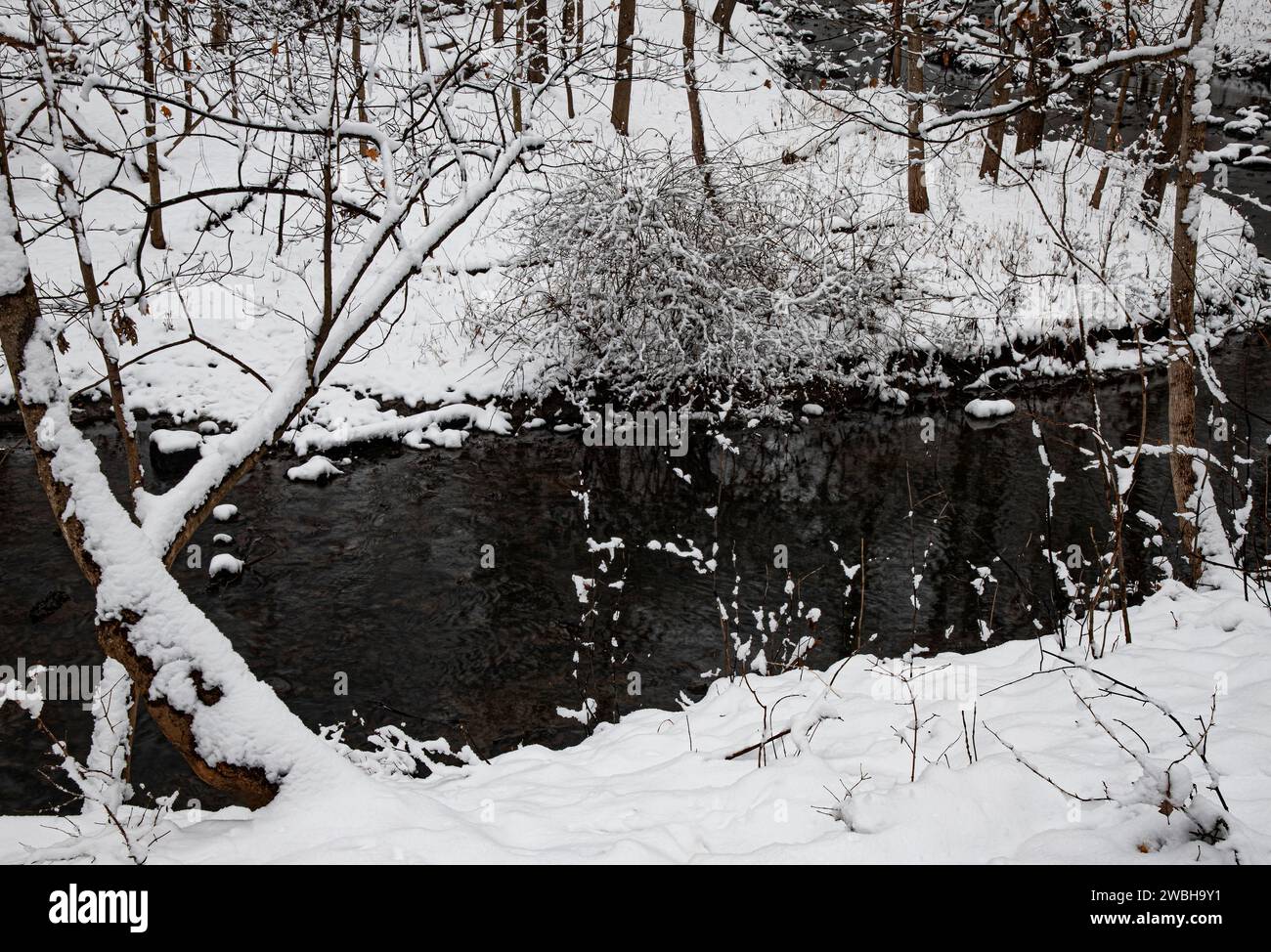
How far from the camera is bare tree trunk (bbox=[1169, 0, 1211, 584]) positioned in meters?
4.79

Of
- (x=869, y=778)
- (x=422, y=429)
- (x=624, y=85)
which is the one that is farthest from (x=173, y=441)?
(x=624, y=85)

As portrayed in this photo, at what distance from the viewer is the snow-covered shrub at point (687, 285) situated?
10320mm

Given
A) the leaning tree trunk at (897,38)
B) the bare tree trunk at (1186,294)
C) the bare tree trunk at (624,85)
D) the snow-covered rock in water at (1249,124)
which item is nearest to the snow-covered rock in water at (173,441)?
the leaning tree trunk at (897,38)

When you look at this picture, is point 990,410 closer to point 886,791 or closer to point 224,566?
point 886,791

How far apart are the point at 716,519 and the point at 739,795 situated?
5394 mm

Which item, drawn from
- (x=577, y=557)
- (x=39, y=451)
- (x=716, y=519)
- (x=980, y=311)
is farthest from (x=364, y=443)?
(x=980, y=311)

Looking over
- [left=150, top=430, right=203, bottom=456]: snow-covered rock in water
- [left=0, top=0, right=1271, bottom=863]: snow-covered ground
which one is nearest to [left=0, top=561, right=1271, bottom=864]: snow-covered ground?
[left=0, top=0, right=1271, bottom=863]: snow-covered ground

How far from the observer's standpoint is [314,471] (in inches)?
373

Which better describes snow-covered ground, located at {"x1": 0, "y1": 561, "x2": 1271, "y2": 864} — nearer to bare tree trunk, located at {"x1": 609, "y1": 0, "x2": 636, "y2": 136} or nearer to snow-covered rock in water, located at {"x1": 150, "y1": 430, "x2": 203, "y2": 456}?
snow-covered rock in water, located at {"x1": 150, "y1": 430, "x2": 203, "y2": 456}

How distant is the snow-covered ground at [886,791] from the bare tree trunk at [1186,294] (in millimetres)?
1023

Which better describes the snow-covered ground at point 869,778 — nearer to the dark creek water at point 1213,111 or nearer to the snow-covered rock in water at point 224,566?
the snow-covered rock in water at point 224,566

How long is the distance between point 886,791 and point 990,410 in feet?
30.2
